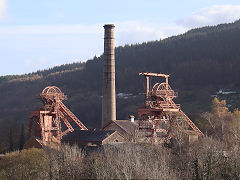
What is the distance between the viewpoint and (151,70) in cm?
16000

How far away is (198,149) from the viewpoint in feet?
150

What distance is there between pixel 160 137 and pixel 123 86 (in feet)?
337

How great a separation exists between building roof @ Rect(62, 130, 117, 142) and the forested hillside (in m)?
57.4

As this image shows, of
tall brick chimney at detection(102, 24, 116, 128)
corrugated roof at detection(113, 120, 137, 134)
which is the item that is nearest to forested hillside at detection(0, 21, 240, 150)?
tall brick chimney at detection(102, 24, 116, 128)

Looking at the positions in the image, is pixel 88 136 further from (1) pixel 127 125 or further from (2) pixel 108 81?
(2) pixel 108 81

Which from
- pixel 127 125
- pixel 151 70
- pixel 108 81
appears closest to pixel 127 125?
pixel 127 125

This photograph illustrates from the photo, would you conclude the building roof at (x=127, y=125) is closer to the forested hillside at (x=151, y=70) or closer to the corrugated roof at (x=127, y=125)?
the corrugated roof at (x=127, y=125)

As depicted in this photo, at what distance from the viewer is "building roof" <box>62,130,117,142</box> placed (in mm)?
57609

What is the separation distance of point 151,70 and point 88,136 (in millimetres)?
102432

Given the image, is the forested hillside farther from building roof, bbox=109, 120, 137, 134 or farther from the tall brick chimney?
building roof, bbox=109, 120, 137, 134

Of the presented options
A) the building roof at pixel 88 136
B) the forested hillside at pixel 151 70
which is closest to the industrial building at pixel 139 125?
the building roof at pixel 88 136

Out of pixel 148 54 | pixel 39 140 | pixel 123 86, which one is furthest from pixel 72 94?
pixel 39 140

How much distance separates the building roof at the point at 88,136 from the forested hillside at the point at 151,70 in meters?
57.4

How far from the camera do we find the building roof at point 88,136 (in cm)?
5761
